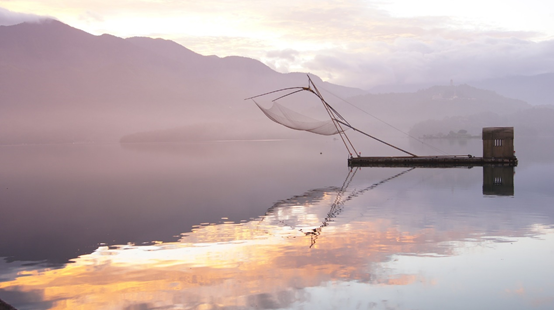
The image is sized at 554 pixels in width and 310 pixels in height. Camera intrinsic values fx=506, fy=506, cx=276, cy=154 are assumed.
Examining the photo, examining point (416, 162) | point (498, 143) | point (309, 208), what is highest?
point (498, 143)

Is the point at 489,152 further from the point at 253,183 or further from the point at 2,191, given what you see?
the point at 2,191

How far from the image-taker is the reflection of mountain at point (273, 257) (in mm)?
11430

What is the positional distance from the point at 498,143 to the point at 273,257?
133 feet

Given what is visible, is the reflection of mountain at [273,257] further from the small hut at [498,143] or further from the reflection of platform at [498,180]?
the small hut at [498,143]

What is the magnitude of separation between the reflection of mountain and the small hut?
24.8 m

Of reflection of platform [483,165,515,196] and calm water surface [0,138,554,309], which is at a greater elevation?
reflection of platform [483,165,515,196]

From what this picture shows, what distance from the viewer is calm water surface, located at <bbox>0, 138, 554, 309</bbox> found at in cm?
1121

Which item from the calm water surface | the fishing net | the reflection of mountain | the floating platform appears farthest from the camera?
the floating platform

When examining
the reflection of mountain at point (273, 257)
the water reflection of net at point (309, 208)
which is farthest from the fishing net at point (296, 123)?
the reflection of mountain at point (273, 257)

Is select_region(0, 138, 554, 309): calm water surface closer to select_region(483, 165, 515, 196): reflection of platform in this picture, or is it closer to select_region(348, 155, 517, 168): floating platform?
select_region(483, 165, 515, 196): reflection of platform

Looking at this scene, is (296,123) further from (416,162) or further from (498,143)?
(498,143)

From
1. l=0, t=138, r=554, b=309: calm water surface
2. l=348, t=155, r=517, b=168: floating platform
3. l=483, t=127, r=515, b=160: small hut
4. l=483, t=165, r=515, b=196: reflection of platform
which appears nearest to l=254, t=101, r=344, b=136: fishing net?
l=348, t=155, r=517, b=168: floating platform

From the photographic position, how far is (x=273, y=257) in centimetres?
1462

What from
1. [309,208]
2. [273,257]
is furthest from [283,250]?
[309,208]
